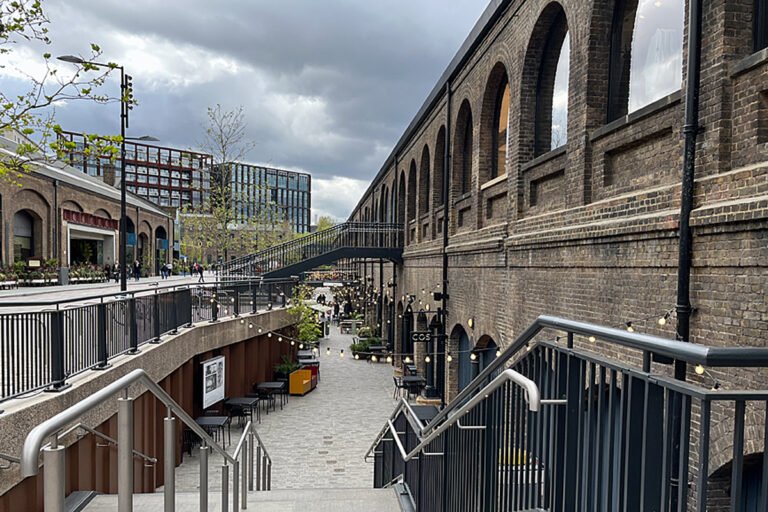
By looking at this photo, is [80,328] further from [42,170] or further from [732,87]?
[42,170]

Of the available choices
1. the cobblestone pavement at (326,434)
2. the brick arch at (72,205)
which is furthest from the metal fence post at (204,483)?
the brick arch at (72,205)

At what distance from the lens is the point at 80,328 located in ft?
22.2

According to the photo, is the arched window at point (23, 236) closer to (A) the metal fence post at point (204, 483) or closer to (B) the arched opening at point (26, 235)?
(B) the arched opening at point (26, 235)

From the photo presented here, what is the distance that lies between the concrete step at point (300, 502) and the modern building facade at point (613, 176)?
3.47 meters

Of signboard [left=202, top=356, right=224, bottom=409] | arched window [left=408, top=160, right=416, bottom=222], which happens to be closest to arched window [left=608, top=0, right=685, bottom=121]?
signboard [left=202, top=356, right=224, bottom=409]

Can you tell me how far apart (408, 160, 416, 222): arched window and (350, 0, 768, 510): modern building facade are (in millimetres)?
6707

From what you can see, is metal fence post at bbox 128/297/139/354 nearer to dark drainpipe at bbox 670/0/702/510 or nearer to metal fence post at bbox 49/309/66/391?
metal fence post at bbox 49/309/66/391

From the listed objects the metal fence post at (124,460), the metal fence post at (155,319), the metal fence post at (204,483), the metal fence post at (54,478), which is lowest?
the metal fence post at (204,483)

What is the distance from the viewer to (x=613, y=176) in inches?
259

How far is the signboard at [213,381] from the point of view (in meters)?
13.5

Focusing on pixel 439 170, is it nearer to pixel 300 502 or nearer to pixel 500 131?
pixel 500 131

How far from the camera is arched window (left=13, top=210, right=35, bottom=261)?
28.3 m

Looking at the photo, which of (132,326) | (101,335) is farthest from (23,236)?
(101,335)

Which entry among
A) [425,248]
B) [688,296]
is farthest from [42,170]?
[688,296]
